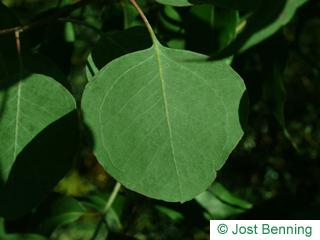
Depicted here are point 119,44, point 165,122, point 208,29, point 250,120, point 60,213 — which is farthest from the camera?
point 250,120

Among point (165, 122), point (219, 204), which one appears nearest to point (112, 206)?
point (219, 204)

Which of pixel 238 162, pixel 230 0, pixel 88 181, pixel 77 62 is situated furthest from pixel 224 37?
pixel 88 181

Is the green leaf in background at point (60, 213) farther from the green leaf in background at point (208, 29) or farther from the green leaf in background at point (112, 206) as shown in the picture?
the green leaf in background at point (208, 29)

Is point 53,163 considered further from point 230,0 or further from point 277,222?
point 277,222

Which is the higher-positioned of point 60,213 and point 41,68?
point 41,68

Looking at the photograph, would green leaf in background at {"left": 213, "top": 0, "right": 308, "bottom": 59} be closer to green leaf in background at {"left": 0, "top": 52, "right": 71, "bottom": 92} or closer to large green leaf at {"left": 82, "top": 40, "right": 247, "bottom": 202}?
large green leaf at {"left": 82, "top": 40, "right": 247, "bottom": 202}

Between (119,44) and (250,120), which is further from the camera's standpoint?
(250,120)

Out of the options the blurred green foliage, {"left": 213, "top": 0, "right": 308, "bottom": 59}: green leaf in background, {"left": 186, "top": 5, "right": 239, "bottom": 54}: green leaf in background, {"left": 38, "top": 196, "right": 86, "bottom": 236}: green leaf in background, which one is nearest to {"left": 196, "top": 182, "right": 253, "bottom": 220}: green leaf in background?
the blurred green foliage

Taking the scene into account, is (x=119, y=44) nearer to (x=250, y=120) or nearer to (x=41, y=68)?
(x=41, y=68)
